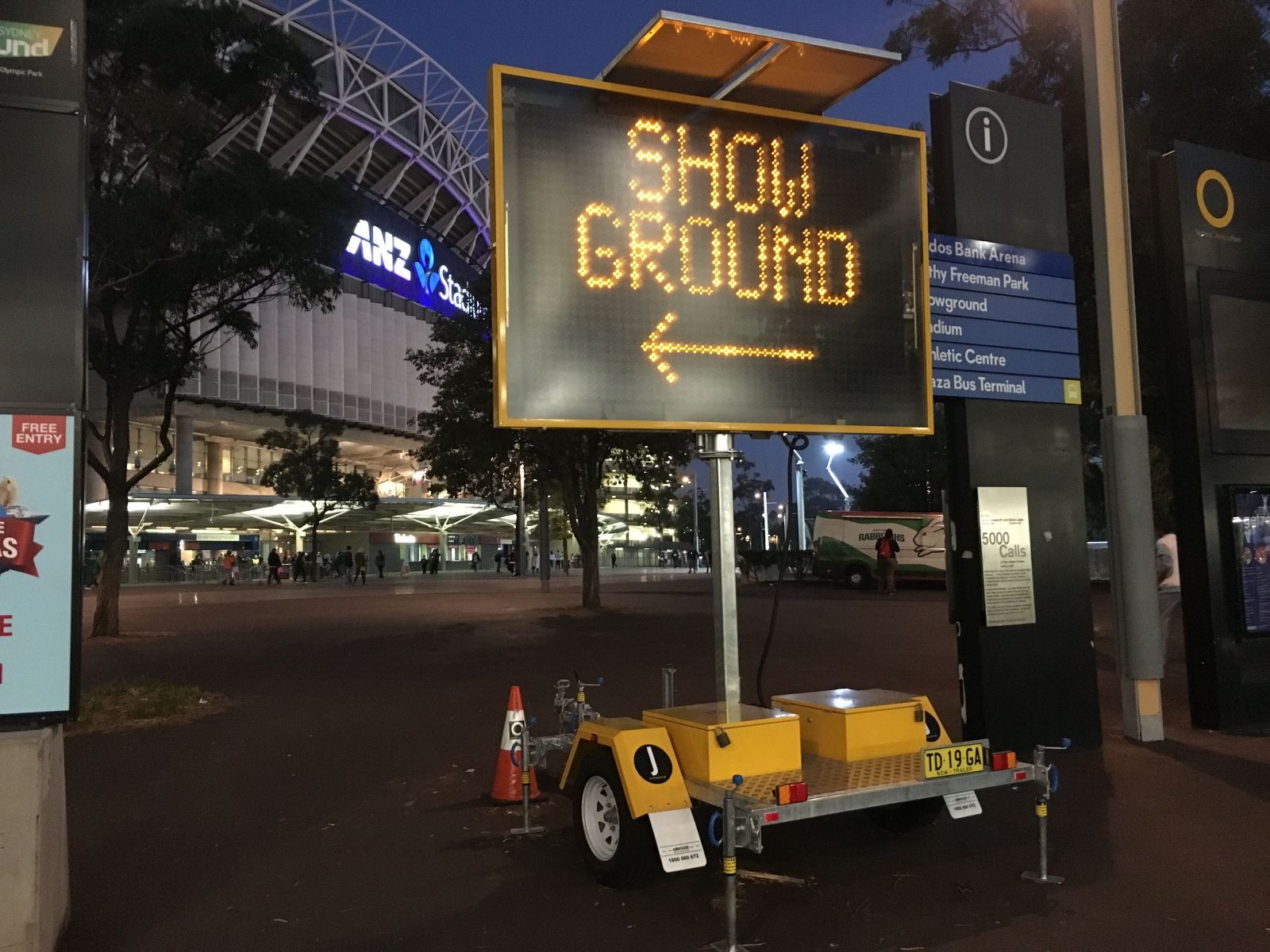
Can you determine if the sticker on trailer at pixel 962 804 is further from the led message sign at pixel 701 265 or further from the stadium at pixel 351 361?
the stadium at pixel 351 361

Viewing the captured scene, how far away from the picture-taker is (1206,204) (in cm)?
920

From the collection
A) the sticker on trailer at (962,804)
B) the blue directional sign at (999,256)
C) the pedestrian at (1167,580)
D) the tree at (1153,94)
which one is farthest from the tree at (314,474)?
the sticker on trailer at (962,804)

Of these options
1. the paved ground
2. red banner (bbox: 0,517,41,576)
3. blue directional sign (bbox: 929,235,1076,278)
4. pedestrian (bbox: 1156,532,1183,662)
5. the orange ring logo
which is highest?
the orange ring logo

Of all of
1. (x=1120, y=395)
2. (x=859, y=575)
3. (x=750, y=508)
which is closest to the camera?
(x=1120, y=395)

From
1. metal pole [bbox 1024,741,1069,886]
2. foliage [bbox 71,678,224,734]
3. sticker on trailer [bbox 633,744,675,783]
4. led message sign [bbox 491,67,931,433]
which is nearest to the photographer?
sticker on trailer [bbox 633,744,675,783]

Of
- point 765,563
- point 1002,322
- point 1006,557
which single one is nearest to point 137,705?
point 1006,557

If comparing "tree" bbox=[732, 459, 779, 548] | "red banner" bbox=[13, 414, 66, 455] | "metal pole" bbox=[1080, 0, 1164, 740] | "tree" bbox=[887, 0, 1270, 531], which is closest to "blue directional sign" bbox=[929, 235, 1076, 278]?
"metal pole" bbox=[1080, 0, 1164, 740]

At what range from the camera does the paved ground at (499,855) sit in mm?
4605

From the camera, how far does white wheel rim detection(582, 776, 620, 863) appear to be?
530cm

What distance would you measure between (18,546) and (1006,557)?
662 cm

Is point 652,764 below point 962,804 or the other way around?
the other way around

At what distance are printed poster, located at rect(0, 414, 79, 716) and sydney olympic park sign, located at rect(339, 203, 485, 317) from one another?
65560 mm

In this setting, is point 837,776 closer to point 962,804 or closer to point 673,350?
point 962,804

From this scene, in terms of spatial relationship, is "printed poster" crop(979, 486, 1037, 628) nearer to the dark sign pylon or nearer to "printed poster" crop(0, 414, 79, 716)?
the dark sign pylon
